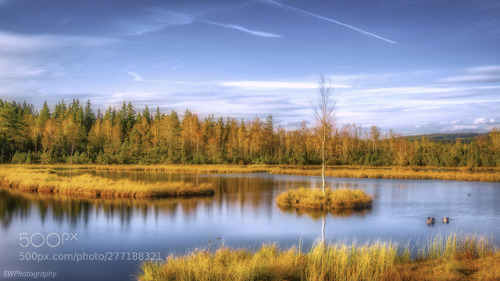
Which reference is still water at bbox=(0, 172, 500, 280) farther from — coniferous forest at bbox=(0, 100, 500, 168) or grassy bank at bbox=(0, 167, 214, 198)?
coniferous forest at bbox=(0, 100, 500, 168)

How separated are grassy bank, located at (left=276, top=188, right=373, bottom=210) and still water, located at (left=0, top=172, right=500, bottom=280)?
108 centimetres

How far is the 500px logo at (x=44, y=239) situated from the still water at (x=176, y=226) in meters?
0.04

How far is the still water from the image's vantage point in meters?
14.3

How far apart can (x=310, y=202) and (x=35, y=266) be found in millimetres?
16823

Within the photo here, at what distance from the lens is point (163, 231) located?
61.1ft

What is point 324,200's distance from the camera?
83.8 feet

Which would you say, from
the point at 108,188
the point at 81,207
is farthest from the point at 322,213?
the point at 108,188

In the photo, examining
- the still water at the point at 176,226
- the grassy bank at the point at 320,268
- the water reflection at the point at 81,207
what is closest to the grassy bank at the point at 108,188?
the water reflection at the point at 81,207

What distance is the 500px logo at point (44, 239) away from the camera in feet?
52.9

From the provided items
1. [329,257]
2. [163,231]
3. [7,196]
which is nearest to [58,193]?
[7,196]

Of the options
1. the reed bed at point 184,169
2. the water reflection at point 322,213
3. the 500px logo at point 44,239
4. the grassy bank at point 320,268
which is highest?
the grassy bank at point 320,268

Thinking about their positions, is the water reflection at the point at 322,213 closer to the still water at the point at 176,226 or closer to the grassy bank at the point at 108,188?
the still water at the point at 176,226

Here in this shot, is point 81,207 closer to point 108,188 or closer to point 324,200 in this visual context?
point 108,188

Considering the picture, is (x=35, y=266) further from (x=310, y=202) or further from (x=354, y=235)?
(x=310, y=202)
